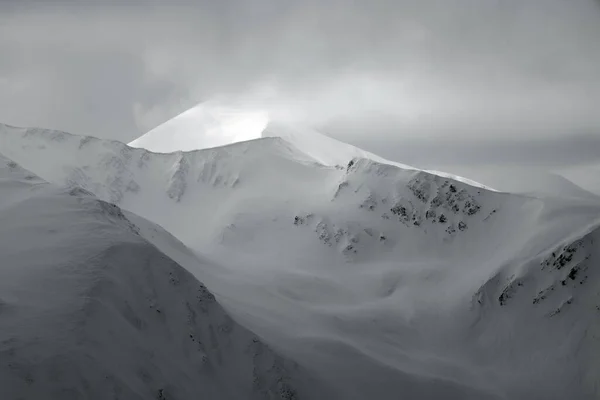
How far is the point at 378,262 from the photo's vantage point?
128500mm

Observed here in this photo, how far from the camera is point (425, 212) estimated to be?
461 ft

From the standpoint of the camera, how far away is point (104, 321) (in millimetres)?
51062

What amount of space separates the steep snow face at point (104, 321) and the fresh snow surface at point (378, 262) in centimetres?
887

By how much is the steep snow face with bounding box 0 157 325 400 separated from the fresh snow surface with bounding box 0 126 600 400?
887cm

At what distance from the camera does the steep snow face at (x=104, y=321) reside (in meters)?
45.0

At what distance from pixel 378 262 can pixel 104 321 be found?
3419 inches

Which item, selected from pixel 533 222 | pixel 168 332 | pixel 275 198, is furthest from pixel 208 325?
pixel 275 198

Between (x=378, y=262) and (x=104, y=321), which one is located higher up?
(x=378, y=262)

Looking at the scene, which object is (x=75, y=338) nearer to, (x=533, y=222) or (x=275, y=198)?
(x=533, y=222)

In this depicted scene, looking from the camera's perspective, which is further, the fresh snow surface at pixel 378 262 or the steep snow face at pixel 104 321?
the fresh snow surface at pixel 378 262

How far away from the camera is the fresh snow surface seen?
79.2 metres

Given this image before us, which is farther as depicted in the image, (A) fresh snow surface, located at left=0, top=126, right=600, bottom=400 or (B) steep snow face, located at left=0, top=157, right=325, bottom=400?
(A) fresh snow surface, located at left=0, top=126, right=600, bottom=400

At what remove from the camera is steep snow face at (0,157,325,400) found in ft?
148

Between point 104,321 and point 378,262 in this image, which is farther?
point 378,262
